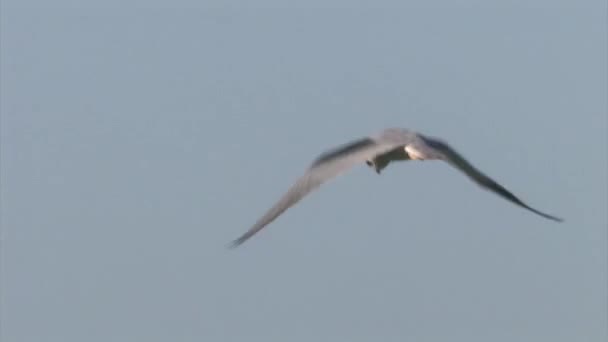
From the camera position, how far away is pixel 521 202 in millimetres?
24594

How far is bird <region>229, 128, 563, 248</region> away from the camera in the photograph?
24.9 metres

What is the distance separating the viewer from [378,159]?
2777cm

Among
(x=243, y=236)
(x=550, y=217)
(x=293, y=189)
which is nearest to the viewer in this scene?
(x=550, y=217)

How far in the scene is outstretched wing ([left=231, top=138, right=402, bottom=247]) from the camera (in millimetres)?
25016

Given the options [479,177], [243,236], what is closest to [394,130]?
[479,177]

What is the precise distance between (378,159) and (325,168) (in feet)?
6.72

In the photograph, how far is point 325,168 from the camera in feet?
85.3

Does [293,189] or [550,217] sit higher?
[293,189]

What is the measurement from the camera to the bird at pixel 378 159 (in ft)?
81.6

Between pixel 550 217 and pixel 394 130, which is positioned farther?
pixel 394 130

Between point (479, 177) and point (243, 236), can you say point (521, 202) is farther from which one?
point (243, 236)

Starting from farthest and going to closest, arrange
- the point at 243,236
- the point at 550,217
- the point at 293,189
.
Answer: the point at 293,189 < the point at 243,236 < the point at 550,217

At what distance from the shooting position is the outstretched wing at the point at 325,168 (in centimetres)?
2502

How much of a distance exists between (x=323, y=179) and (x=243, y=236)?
6.96 ft
